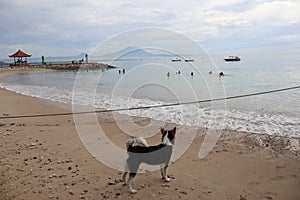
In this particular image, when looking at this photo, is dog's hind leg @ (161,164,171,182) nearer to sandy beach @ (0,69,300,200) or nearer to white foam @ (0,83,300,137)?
sandy beach @ (0,69,300,200)

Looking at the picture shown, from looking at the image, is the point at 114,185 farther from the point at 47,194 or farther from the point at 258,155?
the point at 258,155

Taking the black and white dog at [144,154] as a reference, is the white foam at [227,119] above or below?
below

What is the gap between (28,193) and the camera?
4.41 metres

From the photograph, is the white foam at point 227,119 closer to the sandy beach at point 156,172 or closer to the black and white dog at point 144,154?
the sandy beach at point 156,172

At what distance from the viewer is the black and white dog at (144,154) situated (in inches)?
170

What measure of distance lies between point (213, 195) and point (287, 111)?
9.52 m

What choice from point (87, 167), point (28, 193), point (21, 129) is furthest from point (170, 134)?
point (21, 129)

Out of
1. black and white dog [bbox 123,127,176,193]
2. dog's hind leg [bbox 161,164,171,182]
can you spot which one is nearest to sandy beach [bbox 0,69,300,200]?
dog's hind leg [bbox 161,164,171,182]

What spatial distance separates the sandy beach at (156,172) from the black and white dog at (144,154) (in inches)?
13.1

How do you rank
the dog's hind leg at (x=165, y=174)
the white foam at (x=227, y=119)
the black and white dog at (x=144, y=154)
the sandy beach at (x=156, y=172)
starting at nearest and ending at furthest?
the black and white dog at (x=144, y=154) < the sandy beach at (x=156, y=172) < the dog's hind leg at (x=165, y=174) < the white foam at (x=227, y=119)

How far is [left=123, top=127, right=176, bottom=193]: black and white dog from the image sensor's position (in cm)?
433

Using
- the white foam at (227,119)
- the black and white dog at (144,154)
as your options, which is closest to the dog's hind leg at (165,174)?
the black and white dog at (144,154)

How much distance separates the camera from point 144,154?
439 cm

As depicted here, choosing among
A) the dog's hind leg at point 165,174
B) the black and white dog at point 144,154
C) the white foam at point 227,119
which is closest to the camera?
the black and white dog at point 144,154
